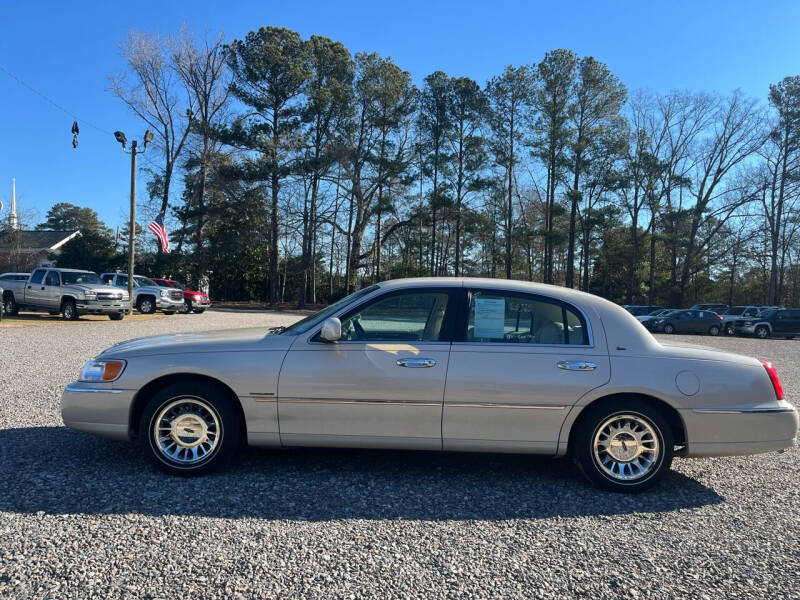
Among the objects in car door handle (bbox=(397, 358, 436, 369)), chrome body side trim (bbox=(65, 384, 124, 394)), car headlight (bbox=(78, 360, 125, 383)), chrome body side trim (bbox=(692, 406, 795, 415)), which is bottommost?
chrome body side trim (bbox=(65, 384, 124, 394))

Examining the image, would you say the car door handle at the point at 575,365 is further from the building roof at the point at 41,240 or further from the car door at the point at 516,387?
the building roof at the point at 41,240

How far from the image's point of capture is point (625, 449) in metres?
3.88

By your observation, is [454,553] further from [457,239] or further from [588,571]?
[457,239]

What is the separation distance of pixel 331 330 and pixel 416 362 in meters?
0.66

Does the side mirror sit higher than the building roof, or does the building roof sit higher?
the building roof

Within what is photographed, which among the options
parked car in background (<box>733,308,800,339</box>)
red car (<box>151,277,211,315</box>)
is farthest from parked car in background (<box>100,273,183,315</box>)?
parked car in background (<box>733,308,800,339</box>)

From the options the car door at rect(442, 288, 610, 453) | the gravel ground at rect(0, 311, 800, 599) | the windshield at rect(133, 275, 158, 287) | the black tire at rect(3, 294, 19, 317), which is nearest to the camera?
the gravel ground at rect(0, 311, 800, 599)

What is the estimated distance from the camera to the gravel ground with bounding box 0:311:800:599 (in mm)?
2611

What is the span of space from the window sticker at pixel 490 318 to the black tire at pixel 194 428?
194cm

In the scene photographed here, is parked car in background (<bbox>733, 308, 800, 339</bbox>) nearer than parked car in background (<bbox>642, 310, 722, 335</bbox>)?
Yes

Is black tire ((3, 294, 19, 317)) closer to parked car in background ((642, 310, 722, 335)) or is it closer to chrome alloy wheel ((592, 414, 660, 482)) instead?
chrome alloy wheel ((592, 414, 660, 482))

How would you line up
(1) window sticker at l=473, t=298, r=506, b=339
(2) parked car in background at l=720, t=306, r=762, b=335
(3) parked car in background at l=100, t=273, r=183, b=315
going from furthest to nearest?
(2) parked car in background at l=720, t=306, r=762, b=335, (3) parked car in background at l=100, t=273, r=183, b=315, (1) window sticker at l=473, t=298, r=506, b=339

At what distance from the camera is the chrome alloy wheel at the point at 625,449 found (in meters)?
3.86

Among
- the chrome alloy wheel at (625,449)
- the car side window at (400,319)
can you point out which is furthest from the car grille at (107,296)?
the chrome alloy wheel at (625,449)
